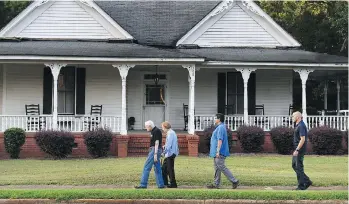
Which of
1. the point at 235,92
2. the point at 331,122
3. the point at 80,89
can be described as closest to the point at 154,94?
the point at 80,89

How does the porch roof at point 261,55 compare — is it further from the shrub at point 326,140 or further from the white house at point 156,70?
the shrub at point 326,140

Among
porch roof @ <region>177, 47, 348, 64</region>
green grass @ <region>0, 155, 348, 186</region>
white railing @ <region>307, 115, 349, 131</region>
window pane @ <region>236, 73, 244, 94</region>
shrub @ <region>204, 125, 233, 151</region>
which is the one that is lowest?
green grass @ <region>0, 155, 348, 186</region>


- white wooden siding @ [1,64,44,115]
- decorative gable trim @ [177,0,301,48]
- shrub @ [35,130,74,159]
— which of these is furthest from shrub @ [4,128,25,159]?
decorative gable trim @ [177,0,301,48]

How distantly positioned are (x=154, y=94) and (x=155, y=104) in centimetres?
45

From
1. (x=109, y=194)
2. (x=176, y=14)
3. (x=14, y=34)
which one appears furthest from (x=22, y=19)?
(x=109, y=194)

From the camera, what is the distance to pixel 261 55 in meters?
23.3

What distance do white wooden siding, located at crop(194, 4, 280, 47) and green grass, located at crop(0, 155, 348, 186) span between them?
6671mm

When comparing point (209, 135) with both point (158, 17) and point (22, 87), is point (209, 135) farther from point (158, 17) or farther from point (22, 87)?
point (22, 87)

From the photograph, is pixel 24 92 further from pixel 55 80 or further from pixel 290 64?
pixel 290 64

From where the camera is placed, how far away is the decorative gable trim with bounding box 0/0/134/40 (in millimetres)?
23500

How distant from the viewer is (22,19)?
926 inches

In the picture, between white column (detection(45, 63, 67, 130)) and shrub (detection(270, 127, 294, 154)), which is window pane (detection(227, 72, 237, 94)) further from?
white column (detection(45, 63, 67, 130))

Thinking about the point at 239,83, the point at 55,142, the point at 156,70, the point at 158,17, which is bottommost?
the point at 55,142

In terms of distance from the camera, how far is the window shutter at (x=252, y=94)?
2441 cm
